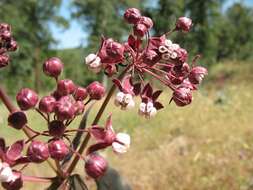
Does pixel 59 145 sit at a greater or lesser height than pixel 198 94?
greater

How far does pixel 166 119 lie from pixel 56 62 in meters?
6.15

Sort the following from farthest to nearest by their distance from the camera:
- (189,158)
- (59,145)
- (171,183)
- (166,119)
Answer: (166,119)
(189,158)
(171,183)
(59,145)

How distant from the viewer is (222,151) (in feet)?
17.3

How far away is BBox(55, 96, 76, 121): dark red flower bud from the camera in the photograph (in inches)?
41.9

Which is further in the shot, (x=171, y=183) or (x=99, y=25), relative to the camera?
(x=99, y=25)

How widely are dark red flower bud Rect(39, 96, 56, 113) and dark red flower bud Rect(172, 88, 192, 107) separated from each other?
0.25 metres

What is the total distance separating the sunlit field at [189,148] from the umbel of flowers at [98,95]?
6.40ft

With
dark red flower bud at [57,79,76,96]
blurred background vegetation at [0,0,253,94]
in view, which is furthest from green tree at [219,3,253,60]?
dark red flower bud at [57,79,76,96]

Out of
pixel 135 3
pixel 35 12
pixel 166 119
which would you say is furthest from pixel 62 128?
pixel 135 3

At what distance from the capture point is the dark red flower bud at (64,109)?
107 centimetres

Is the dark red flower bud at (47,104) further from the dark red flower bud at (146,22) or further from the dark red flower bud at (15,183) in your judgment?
the dark red flower bud at (146,22)

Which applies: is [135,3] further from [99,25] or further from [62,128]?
[62,128]

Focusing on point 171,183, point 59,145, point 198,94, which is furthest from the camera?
point 198,94

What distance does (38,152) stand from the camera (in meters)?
1.06
